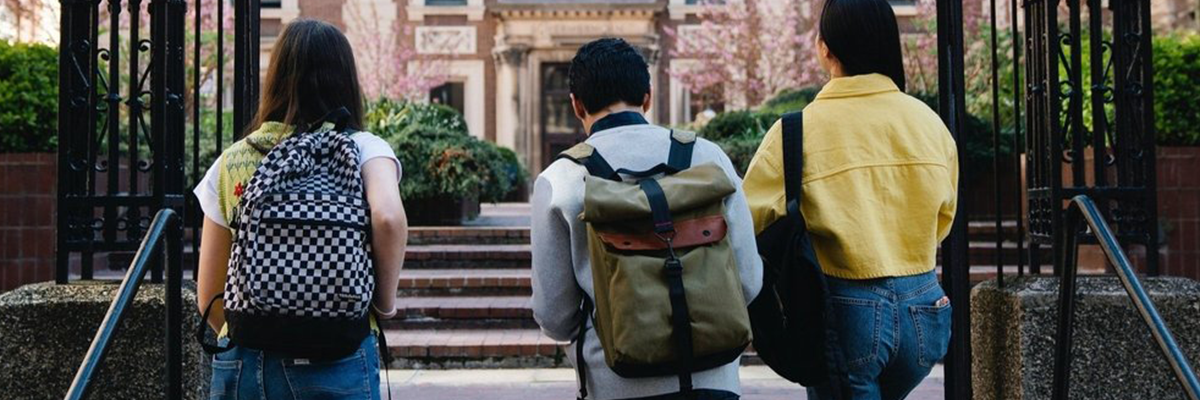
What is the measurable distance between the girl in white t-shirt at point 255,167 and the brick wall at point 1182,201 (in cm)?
665

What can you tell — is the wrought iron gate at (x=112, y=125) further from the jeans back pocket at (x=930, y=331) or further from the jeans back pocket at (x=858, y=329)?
the jeans back pocket at (x=930, y=331)

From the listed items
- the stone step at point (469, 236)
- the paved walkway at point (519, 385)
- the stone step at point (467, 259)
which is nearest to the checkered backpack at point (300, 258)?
the paved walkway at point (519, 385)

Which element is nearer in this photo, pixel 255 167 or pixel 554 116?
pixel 255 167

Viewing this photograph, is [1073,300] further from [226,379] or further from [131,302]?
[131,302]

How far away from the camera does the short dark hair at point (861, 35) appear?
277 centimetres

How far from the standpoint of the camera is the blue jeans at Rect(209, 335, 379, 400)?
241cm

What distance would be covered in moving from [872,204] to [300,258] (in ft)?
4.35

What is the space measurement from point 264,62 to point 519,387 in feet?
62.8

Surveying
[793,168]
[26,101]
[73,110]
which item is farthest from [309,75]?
[26,101]

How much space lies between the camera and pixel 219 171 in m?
2.56

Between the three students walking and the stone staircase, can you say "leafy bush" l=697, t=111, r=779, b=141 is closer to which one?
the stone staircase

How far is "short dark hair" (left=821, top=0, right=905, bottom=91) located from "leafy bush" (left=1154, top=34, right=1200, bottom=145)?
5666 mm

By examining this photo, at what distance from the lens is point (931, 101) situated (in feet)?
38.4

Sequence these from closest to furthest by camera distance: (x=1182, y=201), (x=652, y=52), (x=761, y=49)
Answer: (x=1182, y=201), (x=761, y=49), (x=652, y=52)
